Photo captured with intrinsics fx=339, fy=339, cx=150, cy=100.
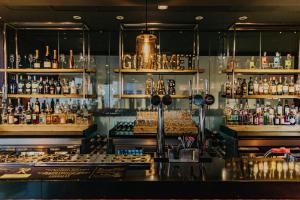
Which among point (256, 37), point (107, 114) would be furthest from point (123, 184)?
point (256, 37)

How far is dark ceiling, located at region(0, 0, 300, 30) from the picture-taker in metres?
4.19

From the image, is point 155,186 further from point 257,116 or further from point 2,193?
point 257,116

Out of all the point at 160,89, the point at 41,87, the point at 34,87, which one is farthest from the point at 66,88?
the point at 160,89

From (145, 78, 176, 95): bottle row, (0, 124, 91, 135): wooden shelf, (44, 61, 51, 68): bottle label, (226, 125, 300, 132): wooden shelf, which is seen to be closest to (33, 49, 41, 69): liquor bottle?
(44, 61, 51, 68): bottle label

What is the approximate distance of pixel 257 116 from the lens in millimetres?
5453

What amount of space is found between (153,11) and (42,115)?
2401 millimetres

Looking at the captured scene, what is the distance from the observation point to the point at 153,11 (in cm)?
469

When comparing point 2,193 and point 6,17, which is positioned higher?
point 6,17

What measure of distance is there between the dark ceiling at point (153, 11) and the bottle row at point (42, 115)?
141 cm

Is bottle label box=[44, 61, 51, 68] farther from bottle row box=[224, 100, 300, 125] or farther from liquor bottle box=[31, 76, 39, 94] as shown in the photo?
bottle row box=[224, 100, 300, 125]

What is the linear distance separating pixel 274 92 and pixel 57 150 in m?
3.46

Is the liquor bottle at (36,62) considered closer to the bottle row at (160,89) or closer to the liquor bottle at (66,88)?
the liquor bottle at (66,88)

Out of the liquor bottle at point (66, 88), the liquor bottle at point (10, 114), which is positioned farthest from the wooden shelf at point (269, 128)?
the liquor bottle at point (10, 114)

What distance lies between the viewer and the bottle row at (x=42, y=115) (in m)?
5.38
